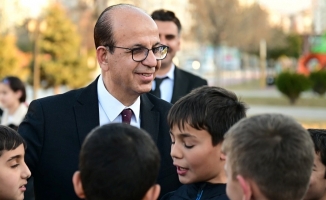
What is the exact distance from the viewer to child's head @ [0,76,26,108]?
32.6 ft

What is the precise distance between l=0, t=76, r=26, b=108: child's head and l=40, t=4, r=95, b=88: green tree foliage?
2764 centimetres

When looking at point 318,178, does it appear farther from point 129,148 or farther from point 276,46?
point 276,46

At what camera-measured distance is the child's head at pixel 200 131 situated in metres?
3.37

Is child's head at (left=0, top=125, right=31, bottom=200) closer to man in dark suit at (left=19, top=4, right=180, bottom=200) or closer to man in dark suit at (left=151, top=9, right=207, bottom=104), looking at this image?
man in dark suit at (left=19, top=4, right=180, bottom=200)

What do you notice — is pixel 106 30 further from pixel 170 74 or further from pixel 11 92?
pixel 11 92

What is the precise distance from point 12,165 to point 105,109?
69 centimetres

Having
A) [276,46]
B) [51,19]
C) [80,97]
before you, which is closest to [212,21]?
[51,19]

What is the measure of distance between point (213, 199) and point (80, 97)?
1130mm

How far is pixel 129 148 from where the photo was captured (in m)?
2.52

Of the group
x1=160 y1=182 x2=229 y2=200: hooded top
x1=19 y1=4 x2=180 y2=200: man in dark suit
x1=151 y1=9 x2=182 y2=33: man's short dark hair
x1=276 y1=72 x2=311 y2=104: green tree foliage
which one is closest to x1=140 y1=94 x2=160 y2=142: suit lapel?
x1=19 y1=4 x2=180 y2=200: man in dark suit

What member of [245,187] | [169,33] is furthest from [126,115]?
[169,33]

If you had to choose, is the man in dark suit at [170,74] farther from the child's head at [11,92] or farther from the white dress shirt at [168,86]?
the child's head at [11,92]

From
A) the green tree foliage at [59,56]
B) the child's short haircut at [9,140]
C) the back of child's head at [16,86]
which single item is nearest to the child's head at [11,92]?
the back of child's head at [16,86]

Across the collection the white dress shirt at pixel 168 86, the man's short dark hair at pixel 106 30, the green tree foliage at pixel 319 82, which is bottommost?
the green tree foliage at pixel 319 82
